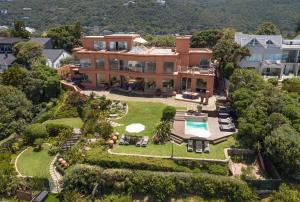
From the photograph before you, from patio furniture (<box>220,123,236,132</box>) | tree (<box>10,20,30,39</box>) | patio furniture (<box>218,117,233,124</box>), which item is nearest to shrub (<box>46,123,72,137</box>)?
patio furniture (<box>220,123,236,132</box>)

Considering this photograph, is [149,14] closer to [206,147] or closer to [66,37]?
[66,37]

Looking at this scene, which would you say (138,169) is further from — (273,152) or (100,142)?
(273,152)

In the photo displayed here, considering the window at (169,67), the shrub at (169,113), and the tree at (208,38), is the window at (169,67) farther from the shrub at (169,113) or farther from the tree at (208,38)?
the tree at (208,38)

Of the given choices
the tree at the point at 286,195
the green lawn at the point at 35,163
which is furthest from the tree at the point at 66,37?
the tree at the point at 286,195

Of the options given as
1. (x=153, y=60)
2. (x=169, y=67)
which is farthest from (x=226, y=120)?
(x=153, y=60)

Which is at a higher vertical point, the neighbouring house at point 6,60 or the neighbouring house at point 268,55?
the neighbouring house at point 268,55
